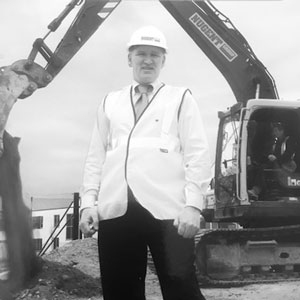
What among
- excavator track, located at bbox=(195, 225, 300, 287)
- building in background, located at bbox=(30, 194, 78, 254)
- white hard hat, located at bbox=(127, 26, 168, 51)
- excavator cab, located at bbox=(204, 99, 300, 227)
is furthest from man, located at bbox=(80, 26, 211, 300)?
excavator track, located at bbox=(195, 225, 300, 287)

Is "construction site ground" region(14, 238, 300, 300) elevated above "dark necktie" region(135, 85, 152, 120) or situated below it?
below

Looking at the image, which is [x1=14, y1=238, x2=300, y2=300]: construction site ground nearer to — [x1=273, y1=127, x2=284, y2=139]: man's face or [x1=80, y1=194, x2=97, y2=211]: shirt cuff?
[x1=273, y1=127, x2=284, y2=139]: man's face

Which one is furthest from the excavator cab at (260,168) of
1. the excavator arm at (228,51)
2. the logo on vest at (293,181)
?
the excavator arm at (228,51)

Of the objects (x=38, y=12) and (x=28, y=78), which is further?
(x=28, y=78)

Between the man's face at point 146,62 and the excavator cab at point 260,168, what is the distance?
367cm

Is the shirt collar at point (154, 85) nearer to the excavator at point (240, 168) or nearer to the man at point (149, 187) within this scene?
the man at point (149, 187)

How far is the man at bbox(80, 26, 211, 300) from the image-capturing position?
174 centimetres

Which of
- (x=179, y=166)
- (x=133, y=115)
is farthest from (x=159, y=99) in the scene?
(x=179, y=166)

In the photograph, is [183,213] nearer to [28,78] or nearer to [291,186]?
[28,78]

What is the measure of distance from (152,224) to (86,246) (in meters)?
5.73

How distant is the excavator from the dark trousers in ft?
10.9

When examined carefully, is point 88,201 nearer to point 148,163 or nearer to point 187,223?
point 148,163

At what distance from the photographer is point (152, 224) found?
1746 mm

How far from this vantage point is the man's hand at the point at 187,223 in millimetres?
1685
